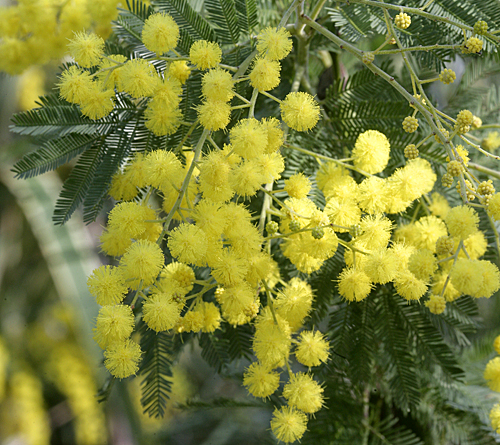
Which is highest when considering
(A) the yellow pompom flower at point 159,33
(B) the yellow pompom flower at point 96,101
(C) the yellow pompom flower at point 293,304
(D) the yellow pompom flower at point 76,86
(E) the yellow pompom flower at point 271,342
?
(A) the yellow pompom flower at point 159,33

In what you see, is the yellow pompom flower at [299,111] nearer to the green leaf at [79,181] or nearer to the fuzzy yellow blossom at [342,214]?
the fuzzy yellow blossom at [342,214]

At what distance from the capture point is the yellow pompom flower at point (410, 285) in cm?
56

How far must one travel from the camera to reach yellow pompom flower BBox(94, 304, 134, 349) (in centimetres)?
49

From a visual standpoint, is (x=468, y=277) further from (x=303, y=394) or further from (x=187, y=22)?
(x=187, y=22)

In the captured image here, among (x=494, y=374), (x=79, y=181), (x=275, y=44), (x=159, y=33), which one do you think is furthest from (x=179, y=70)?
(x=494, y=374)

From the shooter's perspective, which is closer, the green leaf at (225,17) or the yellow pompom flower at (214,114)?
the yellow pompom flower at (214,114)

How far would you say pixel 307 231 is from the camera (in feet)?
1.92

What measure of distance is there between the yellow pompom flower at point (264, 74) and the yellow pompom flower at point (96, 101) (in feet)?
0.72

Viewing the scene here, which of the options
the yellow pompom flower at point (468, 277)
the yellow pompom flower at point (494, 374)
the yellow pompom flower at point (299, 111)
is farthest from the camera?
the yellow pompom flower at point (494, 374)

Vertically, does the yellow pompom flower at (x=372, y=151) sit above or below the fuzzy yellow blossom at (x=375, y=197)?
above

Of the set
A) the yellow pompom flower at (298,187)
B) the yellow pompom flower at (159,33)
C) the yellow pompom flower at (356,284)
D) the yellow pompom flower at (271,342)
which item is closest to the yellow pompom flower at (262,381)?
the yellow pompom flower at (271,342)

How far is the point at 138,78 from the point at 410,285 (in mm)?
457

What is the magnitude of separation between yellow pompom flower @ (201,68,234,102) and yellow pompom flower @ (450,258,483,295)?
345mm

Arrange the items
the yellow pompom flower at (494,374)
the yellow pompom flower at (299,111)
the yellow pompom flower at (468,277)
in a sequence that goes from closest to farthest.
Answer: the yellow pompom flower at (468,277), the yellow pompom flower at (299,111), the yellow pompom flower at (494,374)
